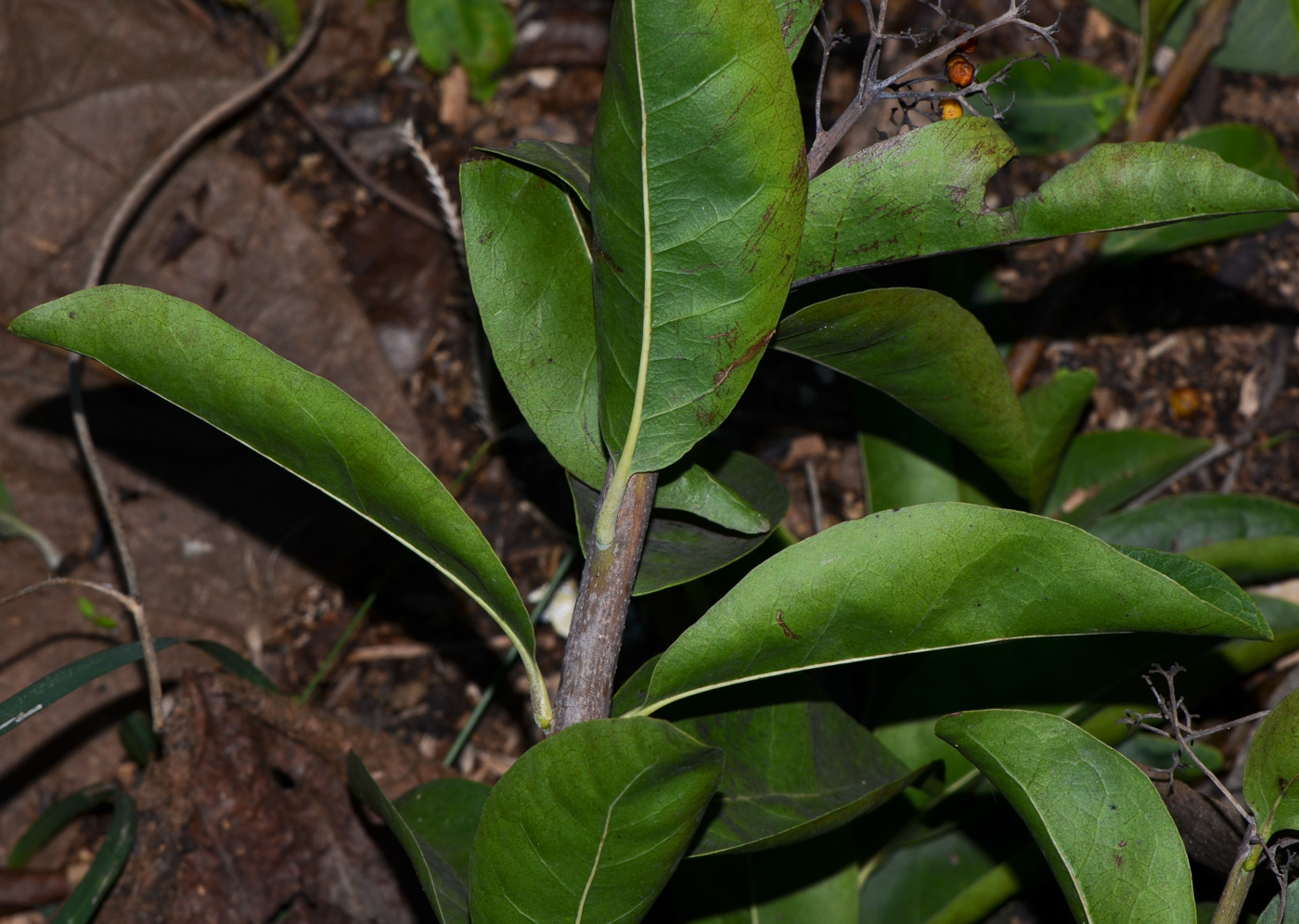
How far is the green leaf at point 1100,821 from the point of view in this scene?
42.7 inches

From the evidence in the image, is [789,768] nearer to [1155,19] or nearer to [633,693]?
[633,693]

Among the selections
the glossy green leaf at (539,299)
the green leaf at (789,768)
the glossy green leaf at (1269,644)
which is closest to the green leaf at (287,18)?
the glossy green leaf at (539,299)

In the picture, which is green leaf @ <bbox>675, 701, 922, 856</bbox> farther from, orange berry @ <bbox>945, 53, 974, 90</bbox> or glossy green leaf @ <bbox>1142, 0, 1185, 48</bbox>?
glossy green leaf @ <bbox>1142, 0, 1185, 48</bbox>

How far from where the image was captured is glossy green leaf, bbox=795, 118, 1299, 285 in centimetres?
96

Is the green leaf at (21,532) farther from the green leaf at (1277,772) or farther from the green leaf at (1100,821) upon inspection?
the green leaf at (1277,772)

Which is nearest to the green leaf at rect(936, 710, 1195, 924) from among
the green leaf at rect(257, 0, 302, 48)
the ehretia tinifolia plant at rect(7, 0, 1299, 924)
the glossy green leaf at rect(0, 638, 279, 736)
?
the ehretia tinifolia plant at rect(7, 0, 1299, 924)

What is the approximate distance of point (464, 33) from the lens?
2375 mm

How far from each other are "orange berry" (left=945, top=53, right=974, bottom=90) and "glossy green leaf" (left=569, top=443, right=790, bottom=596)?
0.58 meters

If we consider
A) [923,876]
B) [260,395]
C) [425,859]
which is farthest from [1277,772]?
[260,395]

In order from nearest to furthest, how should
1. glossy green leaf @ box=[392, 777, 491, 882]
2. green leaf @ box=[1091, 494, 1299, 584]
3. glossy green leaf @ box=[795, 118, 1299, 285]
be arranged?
glossy green leaf @ box=[795, 118, 1299, 285], glossy green leaf @ box=[392, 777, 491, 882], green leaf @ box=[1091, 494, 1299, 584]

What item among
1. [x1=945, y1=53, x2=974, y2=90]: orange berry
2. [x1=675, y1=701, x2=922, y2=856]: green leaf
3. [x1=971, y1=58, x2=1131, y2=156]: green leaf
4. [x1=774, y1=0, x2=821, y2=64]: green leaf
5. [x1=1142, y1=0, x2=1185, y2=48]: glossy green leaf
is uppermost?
[x1=774, y1=0, x2=821, y2=64]: green leaf

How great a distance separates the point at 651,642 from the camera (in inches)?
78.1

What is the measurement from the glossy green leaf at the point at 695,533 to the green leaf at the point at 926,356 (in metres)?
0.22

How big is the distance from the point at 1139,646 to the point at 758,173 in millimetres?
1173
